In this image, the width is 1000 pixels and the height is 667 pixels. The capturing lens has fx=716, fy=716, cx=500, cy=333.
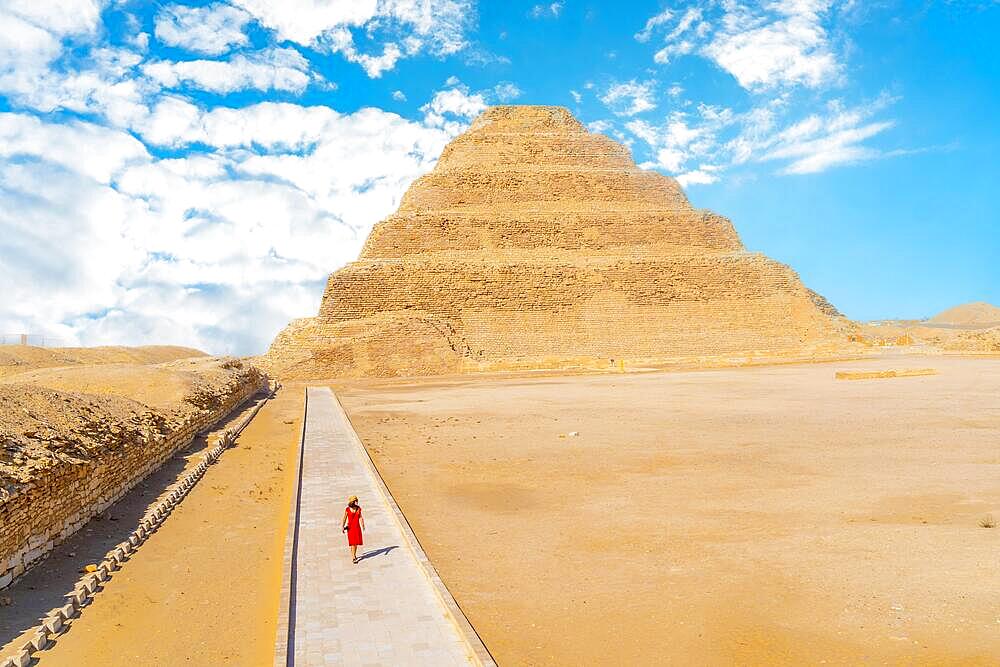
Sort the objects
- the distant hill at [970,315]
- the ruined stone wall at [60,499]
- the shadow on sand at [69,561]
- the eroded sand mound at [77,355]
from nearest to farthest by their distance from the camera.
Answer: the shadow on sand at [69,561] < the ruined stone wall at [60,499] < the eroded sand mound at [77,355] < the distant hill at [970,315]

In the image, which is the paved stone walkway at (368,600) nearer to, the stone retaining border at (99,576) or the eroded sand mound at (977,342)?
the stone retaining border at (99,576)

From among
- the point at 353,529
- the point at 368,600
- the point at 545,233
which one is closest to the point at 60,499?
the point at 353,529

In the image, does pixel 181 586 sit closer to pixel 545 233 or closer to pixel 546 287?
pixel 546 287

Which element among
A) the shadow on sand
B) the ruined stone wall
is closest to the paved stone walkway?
the shadow on sand

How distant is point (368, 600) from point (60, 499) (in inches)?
174

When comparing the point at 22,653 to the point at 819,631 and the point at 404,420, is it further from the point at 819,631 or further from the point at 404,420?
the point at 404,420

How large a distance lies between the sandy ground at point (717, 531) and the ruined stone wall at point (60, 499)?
3841 mm

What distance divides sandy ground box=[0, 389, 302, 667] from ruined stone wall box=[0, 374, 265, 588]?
7.0 inches

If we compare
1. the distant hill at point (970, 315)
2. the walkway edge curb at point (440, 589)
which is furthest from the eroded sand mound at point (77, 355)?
the distant hill at point (970, 315)

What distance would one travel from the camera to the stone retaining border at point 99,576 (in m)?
5.42

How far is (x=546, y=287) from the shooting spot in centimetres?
4534

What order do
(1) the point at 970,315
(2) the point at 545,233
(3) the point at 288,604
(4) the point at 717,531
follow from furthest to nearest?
1. (1) the point at 970,315
2. (2) the point at 545,233
3. (4) the point at 717,531
4. (3) the point at 288,604

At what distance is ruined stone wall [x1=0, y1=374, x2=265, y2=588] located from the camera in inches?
264

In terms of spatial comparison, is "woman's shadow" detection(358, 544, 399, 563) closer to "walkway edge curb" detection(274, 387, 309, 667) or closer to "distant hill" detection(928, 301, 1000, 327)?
"walkway edge curb" detection(274, 387, 309, 667)
